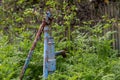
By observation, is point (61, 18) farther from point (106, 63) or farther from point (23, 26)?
point (106, 63)

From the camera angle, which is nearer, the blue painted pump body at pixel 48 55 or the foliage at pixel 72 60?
the foliage at pixel 72 60

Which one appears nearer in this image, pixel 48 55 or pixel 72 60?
pixel 48 55

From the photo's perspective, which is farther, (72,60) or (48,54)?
(72,60)

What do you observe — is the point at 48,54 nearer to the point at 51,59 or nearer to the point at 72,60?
the point at 51,59

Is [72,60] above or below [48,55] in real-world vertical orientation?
below

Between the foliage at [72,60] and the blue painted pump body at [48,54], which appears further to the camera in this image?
the blue painted pump body at [48,54]

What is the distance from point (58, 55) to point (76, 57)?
9.0 inches

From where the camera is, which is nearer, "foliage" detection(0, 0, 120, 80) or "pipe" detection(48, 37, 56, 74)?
"foliage" detection(0, 0, 120, 80)

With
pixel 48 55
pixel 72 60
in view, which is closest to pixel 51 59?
pixel 48 55

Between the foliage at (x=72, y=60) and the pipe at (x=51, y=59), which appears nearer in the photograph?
the foliage at (x=72, y=60)

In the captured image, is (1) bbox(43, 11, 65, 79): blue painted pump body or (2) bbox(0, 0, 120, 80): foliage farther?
(1) bbox(43, 11, 65, 79): blue painted pump body

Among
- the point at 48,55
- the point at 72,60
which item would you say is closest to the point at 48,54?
the point at 48,55

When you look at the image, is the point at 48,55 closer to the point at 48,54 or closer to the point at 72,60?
the point at 48,54

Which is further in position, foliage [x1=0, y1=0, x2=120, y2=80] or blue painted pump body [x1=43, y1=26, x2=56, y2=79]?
blue painted pump body [x1=43, y1=26, x2=56, y2=79]
